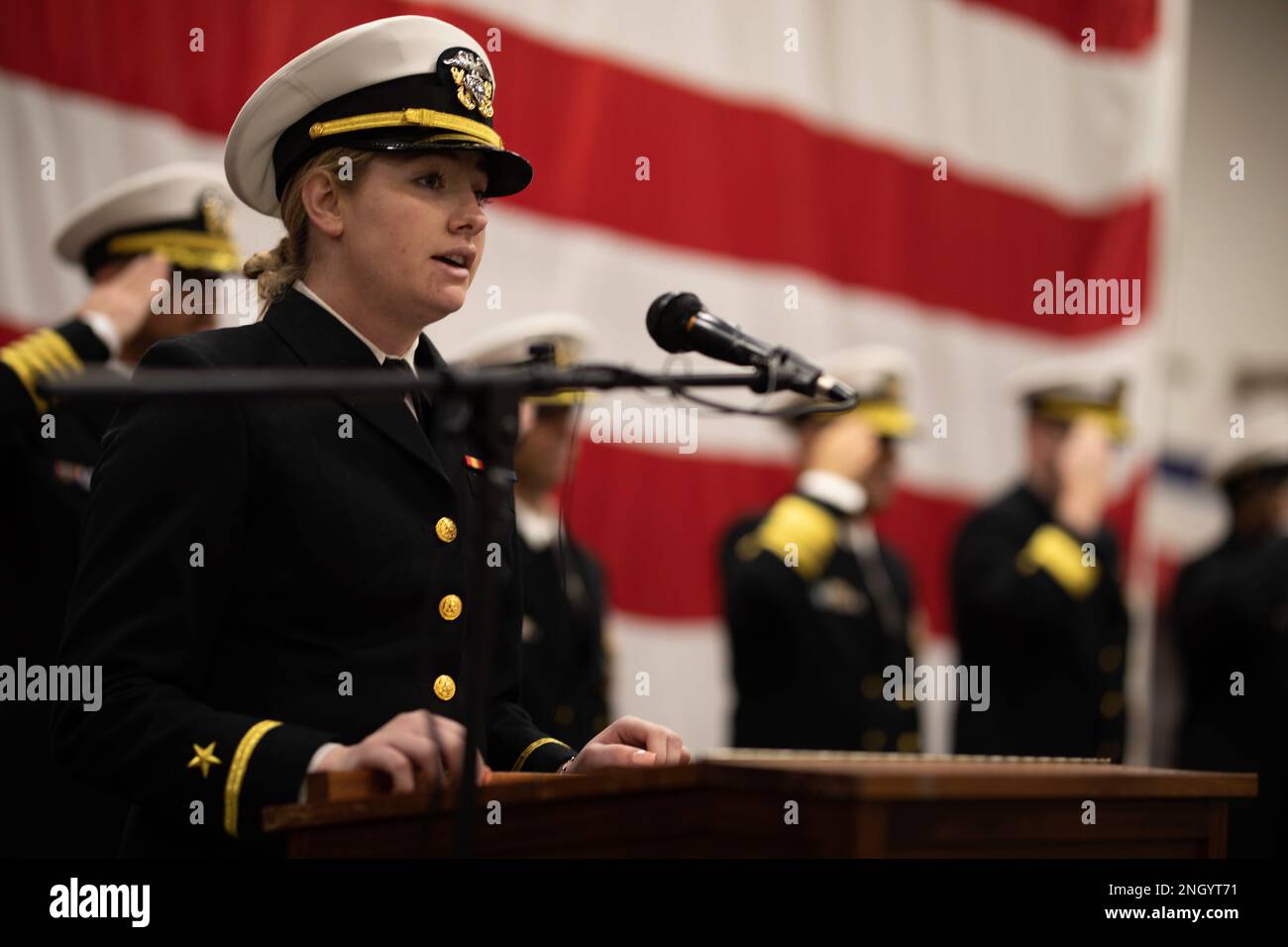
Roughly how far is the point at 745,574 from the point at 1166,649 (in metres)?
2.63

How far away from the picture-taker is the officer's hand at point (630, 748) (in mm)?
1515

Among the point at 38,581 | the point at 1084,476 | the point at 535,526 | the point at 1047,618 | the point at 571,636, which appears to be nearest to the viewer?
the point at 38,581

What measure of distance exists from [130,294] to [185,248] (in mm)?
128

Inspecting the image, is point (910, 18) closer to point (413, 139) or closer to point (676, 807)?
point (413, 139)

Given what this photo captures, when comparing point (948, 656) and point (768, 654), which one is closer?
point (768, 654)

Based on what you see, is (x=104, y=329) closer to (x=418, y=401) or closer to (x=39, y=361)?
(x=39, y=361)

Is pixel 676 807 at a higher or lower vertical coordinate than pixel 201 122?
lower

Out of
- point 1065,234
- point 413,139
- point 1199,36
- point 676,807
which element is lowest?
point 676,807

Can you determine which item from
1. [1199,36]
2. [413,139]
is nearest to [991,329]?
[1199,36]

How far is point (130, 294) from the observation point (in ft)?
8.83

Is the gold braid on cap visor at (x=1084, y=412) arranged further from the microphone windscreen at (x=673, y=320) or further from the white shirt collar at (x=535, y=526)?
the microphone windscreen at (x=673, y=320)

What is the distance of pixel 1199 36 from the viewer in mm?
6441
